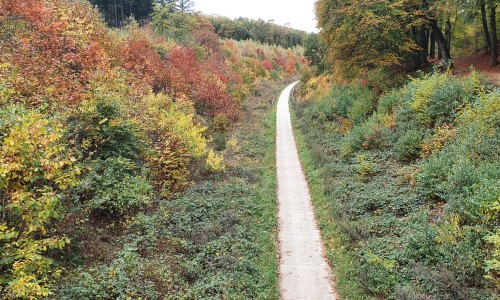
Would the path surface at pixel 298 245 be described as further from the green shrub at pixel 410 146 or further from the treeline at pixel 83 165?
the green shrub at pixel 410 146

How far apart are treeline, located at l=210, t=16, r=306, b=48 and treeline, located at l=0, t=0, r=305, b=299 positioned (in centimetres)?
5538

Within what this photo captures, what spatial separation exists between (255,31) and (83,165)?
78.6 m

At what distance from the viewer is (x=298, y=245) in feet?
35.0

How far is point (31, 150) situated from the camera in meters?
6.27

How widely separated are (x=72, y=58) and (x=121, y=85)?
3.37m

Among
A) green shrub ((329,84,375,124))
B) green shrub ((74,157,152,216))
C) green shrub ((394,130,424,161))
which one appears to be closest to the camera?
green shrub ((74,157,152,216))

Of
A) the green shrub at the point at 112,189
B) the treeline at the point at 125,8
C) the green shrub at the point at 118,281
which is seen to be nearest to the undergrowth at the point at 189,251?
the green shrub at the point at 118,281

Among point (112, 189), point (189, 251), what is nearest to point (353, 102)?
point (189, 251)

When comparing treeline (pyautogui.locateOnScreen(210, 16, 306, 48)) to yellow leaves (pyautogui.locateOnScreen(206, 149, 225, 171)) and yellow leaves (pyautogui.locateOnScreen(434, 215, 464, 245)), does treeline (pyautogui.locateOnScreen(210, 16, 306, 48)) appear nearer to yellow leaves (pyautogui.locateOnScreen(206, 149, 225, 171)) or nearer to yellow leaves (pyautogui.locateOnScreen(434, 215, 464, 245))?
yellow leaves (pyautogui.locateOnScreen(206, 149, 225, 171))

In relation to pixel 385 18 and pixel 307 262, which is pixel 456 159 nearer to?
pixel 307 262

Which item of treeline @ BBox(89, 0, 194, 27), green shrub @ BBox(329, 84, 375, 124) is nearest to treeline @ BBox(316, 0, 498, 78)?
green shrub @ BBox(329, 84, 375, 124)

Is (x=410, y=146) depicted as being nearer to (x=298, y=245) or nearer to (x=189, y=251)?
(x=298, y=245)

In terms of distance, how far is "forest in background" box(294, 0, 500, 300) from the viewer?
7.88m

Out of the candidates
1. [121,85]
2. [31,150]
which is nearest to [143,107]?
[121,85]
